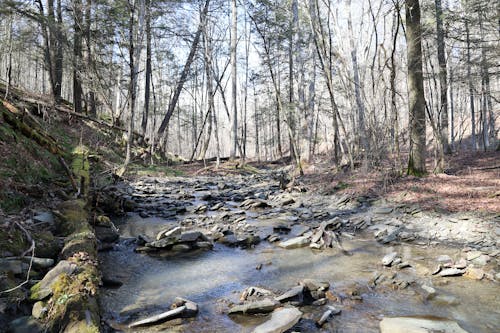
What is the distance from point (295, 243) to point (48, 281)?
4.67 meters

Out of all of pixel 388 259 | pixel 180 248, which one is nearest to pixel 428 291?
pixel 388 259

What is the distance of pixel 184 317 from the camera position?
4.05 metres

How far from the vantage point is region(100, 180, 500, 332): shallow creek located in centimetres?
398

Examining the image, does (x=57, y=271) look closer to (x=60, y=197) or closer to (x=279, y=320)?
(x=279, y=320)

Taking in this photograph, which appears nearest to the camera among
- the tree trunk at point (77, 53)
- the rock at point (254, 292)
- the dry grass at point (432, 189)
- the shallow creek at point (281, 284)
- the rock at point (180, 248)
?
the shallow creek at point (281, 284)

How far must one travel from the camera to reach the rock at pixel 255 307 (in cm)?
414

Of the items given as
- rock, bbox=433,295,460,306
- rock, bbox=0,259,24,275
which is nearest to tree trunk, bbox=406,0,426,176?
rock, bbox=433,295,460,306

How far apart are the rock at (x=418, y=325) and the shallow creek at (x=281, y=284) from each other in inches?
6.6

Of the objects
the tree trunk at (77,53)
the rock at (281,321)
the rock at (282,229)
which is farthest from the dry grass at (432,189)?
the tree trunk at (77,53)

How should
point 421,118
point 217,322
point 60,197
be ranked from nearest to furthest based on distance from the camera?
point 217,322 < point 60,197 < point 421,118

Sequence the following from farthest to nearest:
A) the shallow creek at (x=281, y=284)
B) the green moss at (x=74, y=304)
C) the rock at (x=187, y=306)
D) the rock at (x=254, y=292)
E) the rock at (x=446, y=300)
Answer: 1. the rock at (x=254, y=292)
2. the rock at (x=446, y=300)
3. the rock at (x=187, y=306)
4. the shallow creek at (x=281, y=284)
5. the green moss at (x=74, y=304)

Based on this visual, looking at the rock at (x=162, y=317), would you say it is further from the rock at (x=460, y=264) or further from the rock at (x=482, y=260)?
the rock at (x=482, y=260)

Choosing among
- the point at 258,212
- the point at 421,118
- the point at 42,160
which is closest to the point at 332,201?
the point at 258,212

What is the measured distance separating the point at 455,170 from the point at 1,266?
1423cm
